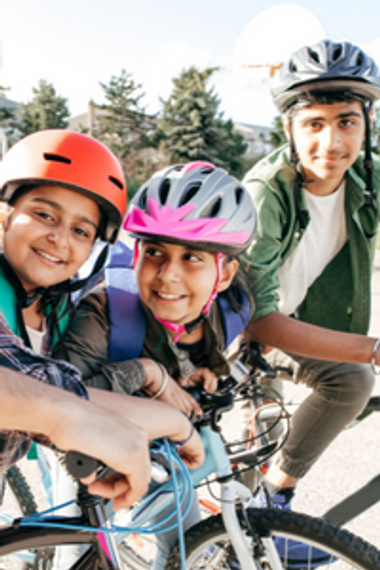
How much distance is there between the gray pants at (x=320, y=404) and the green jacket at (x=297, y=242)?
0.81 feet

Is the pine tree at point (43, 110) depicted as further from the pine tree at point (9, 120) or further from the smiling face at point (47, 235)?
the smiling face at point (47, 235)

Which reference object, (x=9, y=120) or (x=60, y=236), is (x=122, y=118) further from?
(x=60, y=236)

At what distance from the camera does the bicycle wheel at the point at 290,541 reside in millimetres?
1716

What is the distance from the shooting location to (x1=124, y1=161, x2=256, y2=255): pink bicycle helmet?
5.54 feet

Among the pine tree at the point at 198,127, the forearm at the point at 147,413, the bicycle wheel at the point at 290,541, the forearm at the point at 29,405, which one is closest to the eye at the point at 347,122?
the forearm at the point at 147,413

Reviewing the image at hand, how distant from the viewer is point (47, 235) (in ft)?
5.58

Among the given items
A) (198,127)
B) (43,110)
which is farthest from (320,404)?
(43,110)

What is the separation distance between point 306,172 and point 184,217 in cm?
82

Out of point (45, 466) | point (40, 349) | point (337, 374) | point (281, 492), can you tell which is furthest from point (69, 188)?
point (281, 492)

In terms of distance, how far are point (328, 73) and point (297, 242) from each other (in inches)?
29.6

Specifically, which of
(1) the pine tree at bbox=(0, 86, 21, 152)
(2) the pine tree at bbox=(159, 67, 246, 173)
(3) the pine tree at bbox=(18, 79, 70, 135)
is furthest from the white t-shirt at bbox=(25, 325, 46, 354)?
(3) the pine tree at bbox=(18, 79, 70, 135)

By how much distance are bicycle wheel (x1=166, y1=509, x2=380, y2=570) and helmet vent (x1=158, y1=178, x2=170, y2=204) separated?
3.91ft

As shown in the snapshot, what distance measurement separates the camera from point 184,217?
170 cm

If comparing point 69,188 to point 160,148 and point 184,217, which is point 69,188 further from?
point 160,148
